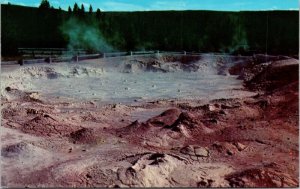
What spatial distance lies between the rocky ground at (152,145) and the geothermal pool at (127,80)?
2.20 m

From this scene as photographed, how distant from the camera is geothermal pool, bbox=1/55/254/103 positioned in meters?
16.1

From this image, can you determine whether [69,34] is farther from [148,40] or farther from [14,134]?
[14,134]

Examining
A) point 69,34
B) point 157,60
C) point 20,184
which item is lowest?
point 20,184

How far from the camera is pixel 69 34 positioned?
27.9 m

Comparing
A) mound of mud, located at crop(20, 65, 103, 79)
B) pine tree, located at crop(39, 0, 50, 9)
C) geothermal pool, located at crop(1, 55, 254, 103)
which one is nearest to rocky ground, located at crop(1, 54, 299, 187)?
geothermal pool, located at crop(1, 55, 254, 103)

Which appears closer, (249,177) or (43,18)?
(249,177)

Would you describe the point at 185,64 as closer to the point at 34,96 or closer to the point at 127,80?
the point at 127,80

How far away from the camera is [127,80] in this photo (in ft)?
67.6

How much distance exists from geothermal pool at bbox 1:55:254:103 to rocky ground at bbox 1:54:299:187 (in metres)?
2.20

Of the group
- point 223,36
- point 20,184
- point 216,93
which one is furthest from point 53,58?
point 20,184

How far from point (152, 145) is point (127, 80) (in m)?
12.0

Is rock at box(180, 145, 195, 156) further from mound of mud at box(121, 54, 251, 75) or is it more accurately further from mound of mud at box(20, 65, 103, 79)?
mound of mud at box(121, 54, 251, 75)

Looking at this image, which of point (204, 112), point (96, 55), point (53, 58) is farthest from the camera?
point (96, 55)

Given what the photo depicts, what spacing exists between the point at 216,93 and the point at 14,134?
9456 mm
